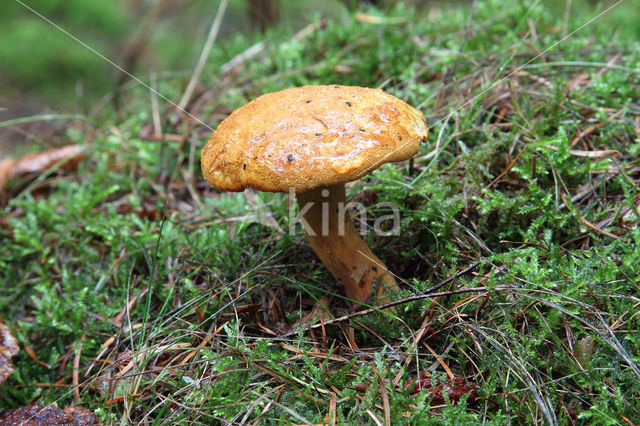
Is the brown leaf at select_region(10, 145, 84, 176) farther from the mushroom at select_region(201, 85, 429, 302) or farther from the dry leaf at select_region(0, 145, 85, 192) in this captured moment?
the mushroom at select_region(201, 85, 429, 302)

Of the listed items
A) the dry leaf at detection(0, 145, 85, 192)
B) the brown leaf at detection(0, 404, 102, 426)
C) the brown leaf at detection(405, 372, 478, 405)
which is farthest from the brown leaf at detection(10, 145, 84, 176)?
the brown leaf at detection(405, 372, 478, 405)

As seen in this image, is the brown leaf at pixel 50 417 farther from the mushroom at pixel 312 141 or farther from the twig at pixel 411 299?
the mushroom at pixel 312 141

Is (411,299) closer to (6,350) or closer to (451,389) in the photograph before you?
(451,389)

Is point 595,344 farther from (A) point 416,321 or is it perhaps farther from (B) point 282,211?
(B) point 282,211

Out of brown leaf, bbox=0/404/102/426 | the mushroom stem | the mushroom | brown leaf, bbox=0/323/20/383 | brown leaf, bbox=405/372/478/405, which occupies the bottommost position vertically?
brown leaf, bbox=405/372/478/405

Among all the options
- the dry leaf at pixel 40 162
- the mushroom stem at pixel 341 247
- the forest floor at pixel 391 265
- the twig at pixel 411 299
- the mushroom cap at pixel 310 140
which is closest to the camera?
the mushroom cap at pixel 310 140

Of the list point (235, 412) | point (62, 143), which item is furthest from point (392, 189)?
point (62, 143)

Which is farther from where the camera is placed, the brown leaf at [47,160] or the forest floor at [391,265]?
the brown leaf at [47,160]

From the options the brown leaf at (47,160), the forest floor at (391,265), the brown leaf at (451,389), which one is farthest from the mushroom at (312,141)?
the brown leaf at (47,160)
